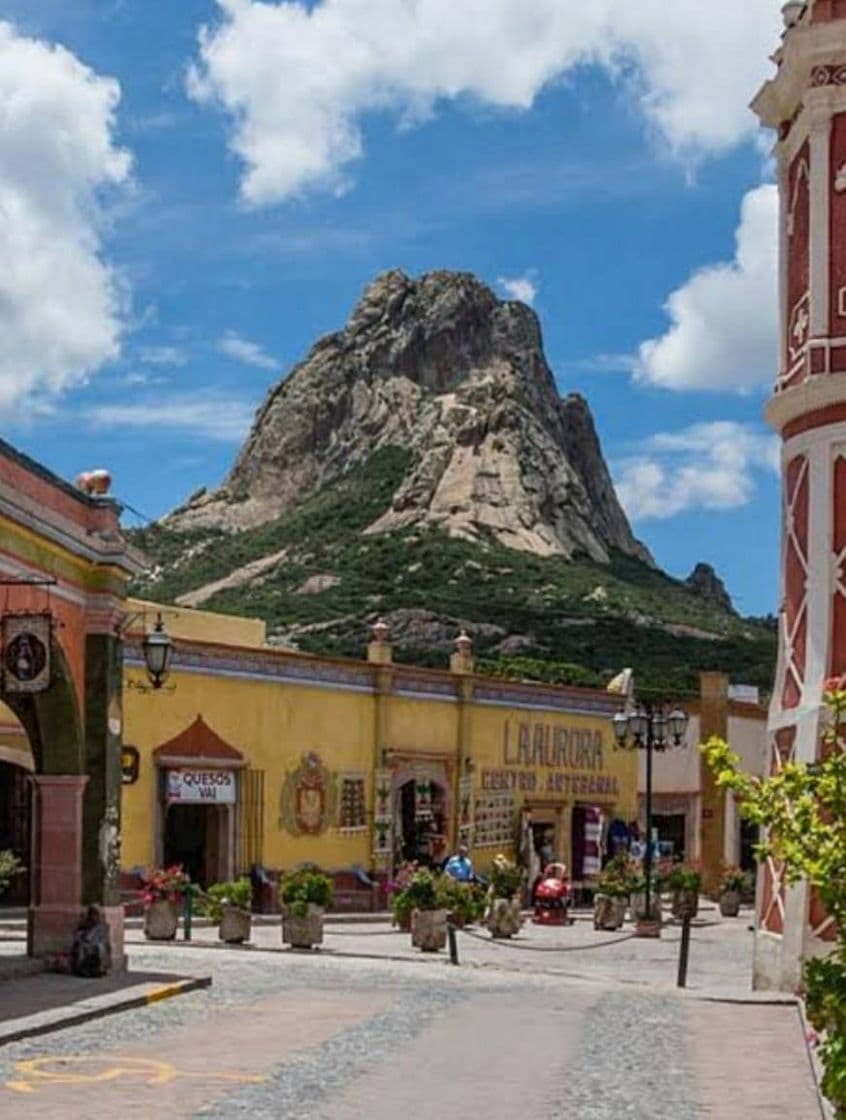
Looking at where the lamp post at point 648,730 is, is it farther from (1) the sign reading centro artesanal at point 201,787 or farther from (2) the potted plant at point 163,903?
(2) the potted plant at point 163,903

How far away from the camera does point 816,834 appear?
9.60 m

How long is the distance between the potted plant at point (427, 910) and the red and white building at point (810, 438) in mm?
6397

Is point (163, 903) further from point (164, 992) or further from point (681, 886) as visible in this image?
point (681, 886)

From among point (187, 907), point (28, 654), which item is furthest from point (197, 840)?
point (28, 654)

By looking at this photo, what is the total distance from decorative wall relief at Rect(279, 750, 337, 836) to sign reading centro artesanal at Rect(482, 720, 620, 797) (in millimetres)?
5550

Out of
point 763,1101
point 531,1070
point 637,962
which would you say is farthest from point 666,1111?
point 637,962

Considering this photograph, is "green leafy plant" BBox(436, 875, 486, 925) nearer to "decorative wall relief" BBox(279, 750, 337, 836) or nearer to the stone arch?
"decorative wall relief" BBox(279, 750, 337, 836)

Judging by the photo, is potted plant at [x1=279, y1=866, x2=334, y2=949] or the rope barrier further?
potted plant at [x1=279, y1=866, x2=334, y2=949]

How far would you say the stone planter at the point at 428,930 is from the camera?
27.1 meters

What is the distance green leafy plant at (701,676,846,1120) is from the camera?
912cm

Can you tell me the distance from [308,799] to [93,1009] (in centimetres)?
1996

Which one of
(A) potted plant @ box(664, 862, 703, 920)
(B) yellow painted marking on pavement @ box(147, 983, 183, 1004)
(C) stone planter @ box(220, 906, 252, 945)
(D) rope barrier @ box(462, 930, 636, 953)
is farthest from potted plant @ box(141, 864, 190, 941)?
(A) potted plant @ box(664, 862, 703, 920)

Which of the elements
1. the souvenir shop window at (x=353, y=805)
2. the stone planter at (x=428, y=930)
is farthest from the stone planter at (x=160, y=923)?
the souvenir shop window at (x=353, y=805)

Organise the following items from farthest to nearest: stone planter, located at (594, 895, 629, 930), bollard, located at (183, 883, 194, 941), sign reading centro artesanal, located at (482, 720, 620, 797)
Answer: sign reading centro artesanal, located at (482, 720, 620, 797) < stone planter, located at (594, 895, 629, 930) < bollard, located at (183, 883, 194, 941)
